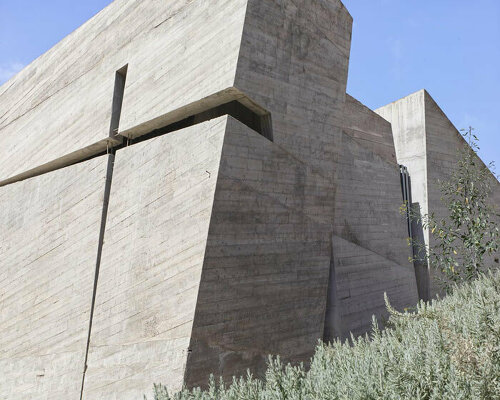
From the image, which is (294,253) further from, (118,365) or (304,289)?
(118,365)

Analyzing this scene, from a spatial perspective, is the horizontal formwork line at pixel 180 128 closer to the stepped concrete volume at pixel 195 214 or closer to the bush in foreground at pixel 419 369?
the stepped concrete volume at pixel 195 214

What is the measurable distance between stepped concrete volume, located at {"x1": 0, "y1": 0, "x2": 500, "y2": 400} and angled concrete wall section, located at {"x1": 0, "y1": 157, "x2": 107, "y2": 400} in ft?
0.12

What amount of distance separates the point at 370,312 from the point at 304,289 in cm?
205

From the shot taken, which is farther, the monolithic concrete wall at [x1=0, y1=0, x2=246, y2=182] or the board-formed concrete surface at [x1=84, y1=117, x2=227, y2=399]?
the monolithic concrete wall at [x1=0, y1=0, x2=246, y2=182]

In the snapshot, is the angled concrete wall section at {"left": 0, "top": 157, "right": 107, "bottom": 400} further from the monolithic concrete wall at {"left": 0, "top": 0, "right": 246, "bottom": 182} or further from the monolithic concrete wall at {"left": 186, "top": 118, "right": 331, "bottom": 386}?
the monolithic concrete wall at {"left": 186, "top": 118, "right": 331, "bottom": 386}

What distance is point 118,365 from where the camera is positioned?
22.4 ft

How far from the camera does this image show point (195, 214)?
6.48 meters

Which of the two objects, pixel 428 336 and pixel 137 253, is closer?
pixel 428 336

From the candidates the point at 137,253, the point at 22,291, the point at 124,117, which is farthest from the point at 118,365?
the point at 124,117

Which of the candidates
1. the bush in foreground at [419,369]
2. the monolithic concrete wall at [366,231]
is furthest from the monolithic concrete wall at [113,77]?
the bush in foreground at [419,369]

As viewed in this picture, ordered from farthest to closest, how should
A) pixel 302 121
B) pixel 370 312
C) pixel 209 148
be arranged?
pixel 370 312 < pixel 302 121 < pixel 209 148

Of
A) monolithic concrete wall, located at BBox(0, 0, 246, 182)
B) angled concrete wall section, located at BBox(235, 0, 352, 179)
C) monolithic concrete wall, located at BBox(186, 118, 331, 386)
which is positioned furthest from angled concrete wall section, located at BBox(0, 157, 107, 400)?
angled concrete wall section, located at BBox(235, 0, 352, 179)

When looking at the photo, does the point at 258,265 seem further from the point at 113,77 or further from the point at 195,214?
the point at 113,77

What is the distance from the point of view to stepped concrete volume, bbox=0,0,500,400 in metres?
6.49
